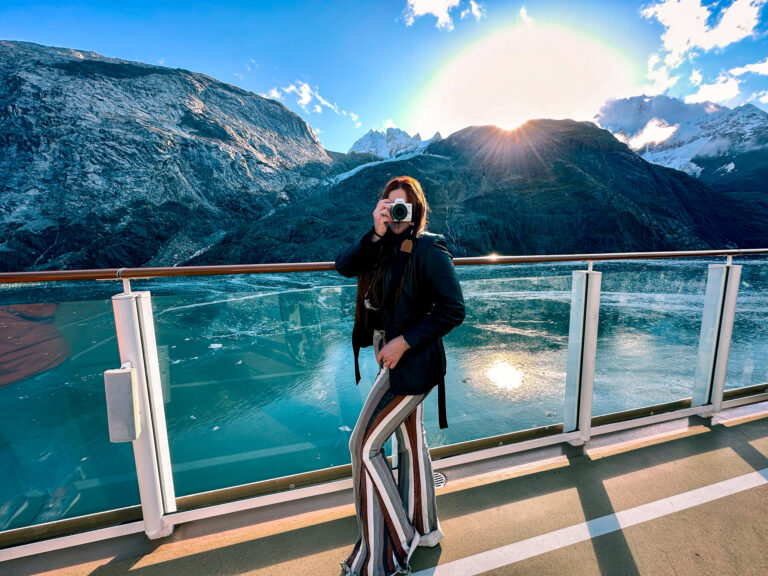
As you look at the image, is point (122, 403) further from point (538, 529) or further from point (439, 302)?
point (538, 529)

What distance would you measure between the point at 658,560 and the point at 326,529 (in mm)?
1242

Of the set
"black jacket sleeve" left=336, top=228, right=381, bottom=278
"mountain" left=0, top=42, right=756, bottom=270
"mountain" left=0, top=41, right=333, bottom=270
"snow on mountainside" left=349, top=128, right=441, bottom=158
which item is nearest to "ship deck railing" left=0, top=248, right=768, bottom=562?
"black jacket sleeve" left=336, top=228, right=381, bottom=278

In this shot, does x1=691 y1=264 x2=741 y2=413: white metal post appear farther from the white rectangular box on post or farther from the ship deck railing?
the white rectangular box on post

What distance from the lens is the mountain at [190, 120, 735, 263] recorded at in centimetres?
5325

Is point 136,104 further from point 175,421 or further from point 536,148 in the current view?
point 175,421

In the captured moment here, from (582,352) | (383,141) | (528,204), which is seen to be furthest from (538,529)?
(383,141)

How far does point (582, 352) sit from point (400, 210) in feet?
4.71

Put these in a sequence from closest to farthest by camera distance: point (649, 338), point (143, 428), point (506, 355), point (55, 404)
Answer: point (143, 428) → point (55, 404) → point (506, 355) → point (649, 338)

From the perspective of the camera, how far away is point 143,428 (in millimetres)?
1269

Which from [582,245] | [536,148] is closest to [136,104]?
[536,148]

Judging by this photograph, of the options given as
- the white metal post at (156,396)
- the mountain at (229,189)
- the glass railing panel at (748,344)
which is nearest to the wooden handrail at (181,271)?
the white metal post at (156,396)

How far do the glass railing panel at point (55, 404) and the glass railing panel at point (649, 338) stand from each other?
239 centimetres

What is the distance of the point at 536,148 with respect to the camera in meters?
71.9

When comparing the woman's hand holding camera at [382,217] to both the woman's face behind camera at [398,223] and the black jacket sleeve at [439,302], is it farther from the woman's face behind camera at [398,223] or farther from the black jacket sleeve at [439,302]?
the black jacket sleeve at [439,302]
